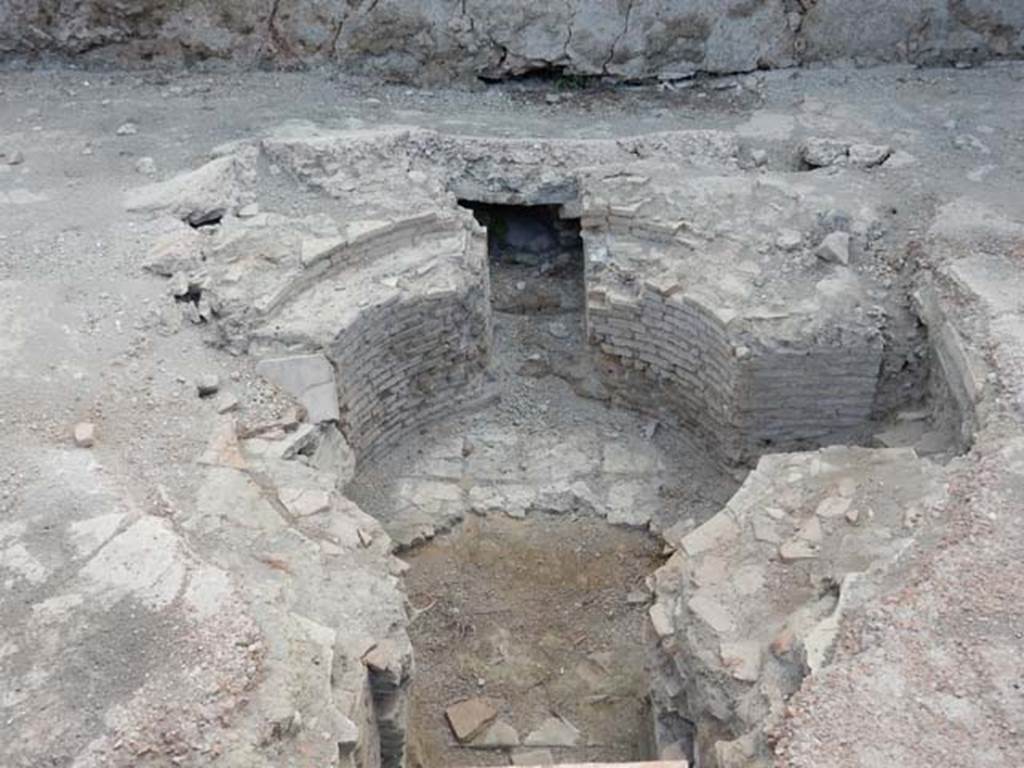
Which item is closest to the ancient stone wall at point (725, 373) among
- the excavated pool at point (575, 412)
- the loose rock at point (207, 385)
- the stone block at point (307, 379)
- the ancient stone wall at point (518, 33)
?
the excavated pool at point (575, 412)

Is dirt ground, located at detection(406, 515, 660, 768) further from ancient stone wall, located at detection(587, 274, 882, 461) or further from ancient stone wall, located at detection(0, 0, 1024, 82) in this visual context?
ancient stone wall, located at detection(0, 0, 1024, 82)

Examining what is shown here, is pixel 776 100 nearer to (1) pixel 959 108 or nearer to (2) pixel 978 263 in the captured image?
(1) pixel 959 108

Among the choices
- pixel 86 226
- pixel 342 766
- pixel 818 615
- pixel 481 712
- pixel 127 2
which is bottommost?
pixel 481 712

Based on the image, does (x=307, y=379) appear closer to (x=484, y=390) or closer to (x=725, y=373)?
(x=484, y=390)

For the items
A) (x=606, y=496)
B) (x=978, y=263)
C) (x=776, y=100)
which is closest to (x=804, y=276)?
(x=978, y=263)

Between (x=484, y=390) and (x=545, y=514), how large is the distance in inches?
39.2

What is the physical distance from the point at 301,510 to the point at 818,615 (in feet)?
7.26

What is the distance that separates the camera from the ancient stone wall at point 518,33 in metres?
7.91

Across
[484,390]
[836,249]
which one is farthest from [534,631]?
[836,249]

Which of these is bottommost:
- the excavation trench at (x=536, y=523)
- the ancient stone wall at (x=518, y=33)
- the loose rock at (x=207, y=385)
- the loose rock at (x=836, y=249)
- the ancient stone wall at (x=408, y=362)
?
the excavation trench at (x=536, y=523)

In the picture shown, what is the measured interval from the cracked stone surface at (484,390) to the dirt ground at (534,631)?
17cm

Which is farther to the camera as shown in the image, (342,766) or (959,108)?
(959,108)

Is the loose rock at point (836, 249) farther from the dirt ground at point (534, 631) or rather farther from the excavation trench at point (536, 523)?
the dirt ground at point (534, 631)

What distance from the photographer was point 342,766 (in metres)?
3.81
